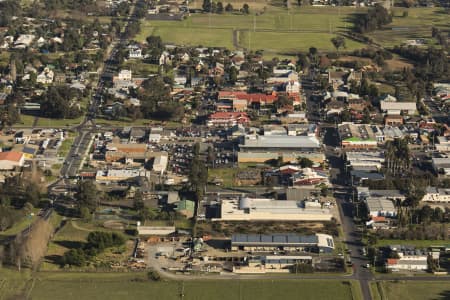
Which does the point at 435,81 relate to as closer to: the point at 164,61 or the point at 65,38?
the point at 164,61

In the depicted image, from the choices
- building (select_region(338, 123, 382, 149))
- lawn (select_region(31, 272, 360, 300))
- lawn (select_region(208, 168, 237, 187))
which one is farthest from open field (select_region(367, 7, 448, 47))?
lawn (select_region(31, 272, 360, 300))

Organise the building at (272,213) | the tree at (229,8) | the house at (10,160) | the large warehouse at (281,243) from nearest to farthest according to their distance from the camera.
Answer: the large warehouse at (281,243) → the building at (272,213) → the house at (10,160) → the tree at (229,8)

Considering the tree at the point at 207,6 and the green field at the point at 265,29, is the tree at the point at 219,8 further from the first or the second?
the green field at the point at 265,29

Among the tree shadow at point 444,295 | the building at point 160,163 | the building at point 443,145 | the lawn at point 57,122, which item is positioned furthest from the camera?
the lawn at point 57,122

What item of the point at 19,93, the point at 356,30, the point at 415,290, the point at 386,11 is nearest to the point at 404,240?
the point at 415,290

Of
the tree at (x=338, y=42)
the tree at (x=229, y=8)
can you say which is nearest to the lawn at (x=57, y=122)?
the tree at (x=338, y=42)
